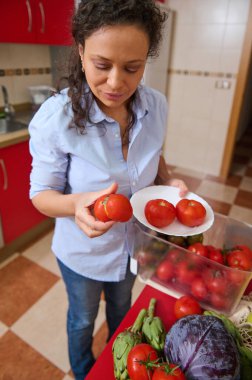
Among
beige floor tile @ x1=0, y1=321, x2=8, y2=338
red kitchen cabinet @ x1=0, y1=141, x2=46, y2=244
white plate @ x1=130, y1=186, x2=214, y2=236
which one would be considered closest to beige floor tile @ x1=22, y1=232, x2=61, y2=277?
→ red kitchen cabinet @ x1=0, y1=141, x2=46, y2=244

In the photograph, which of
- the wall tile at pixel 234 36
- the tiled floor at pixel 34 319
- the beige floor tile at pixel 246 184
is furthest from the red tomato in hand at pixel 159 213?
the wall tile at pixel 234 36

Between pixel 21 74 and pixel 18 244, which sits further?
pixel 21 74

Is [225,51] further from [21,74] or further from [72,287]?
[72,287]

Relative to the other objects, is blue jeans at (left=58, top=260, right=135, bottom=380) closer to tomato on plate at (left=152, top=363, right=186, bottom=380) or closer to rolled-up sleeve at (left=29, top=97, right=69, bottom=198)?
rolled-up sleeve at (left=29, top=97, right=69, bottom=198)

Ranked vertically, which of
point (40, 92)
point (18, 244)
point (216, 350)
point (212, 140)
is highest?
point (40, 92)

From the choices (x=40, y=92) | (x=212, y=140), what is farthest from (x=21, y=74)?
(x=212, y=140)

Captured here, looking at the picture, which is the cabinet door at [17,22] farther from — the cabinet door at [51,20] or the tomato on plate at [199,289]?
the tomato on plate at [199,289]

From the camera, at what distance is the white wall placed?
2623 millimetres

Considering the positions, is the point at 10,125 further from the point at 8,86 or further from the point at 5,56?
the point at 5,56

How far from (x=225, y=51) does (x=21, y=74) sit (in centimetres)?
189

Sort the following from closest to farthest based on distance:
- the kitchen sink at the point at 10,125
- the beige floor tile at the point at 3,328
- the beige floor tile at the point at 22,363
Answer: the beige floor tile at the point at 22,363, the beige floor tile at the point at 3,328, the kitchen sink at the point at 10,125

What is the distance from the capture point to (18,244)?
75.0 inches

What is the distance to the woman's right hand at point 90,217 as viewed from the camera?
1.82 ft

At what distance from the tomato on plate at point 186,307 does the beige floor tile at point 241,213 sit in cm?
191
